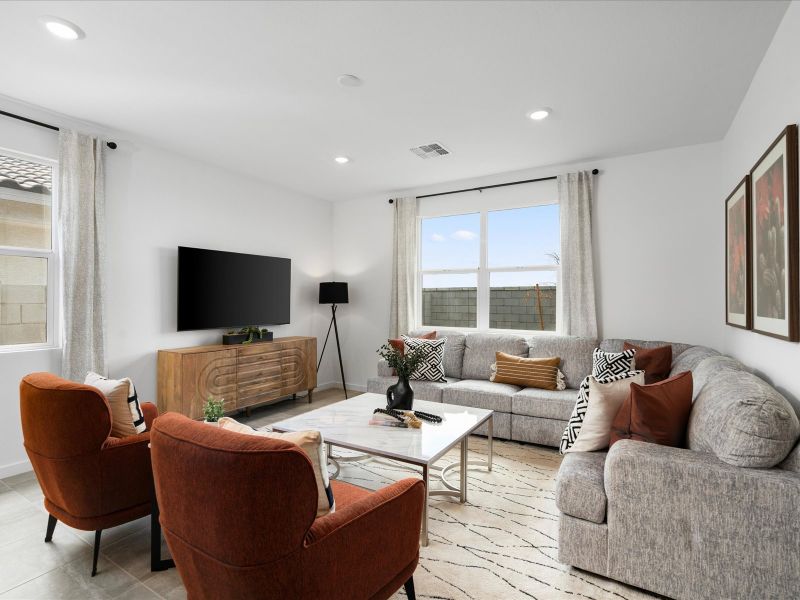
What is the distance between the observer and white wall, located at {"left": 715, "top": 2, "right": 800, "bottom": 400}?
1.88m

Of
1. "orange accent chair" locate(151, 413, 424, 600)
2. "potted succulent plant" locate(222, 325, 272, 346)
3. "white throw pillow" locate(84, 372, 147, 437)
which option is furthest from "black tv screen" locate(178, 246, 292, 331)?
"orange accent chair" locate(151, 413, 424, 600)

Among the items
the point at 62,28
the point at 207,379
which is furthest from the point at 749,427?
the point at 207,379

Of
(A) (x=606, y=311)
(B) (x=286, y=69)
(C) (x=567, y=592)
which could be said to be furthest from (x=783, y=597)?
(B) (x=286, y=69)

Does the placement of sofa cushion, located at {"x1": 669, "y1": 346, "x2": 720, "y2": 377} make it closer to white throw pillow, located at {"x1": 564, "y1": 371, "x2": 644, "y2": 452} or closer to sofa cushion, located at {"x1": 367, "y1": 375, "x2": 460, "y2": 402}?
white throw pillow, located at {"x1": 564, "y1": 371, "x2": 644, "y2": 452}

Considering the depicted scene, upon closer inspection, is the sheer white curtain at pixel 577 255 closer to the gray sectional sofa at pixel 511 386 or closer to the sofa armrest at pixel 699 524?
the gray sectional sofa at pixel 511 386

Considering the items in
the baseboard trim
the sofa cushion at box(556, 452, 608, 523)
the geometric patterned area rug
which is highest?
the sofa cushion at box(556, 452, 608, 523)

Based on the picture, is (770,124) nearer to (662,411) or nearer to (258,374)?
(662,411)

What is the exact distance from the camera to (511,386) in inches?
158

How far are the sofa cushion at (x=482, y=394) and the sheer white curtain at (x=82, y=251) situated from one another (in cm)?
300

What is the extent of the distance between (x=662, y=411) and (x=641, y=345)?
195cm

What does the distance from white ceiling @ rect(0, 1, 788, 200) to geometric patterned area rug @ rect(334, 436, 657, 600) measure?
2.68 metres

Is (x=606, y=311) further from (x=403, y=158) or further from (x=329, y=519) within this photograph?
(x=329, y=519)

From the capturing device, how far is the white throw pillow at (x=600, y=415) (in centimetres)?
223

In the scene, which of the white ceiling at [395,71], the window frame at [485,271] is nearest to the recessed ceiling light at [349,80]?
the white ceiling at [395,71]
